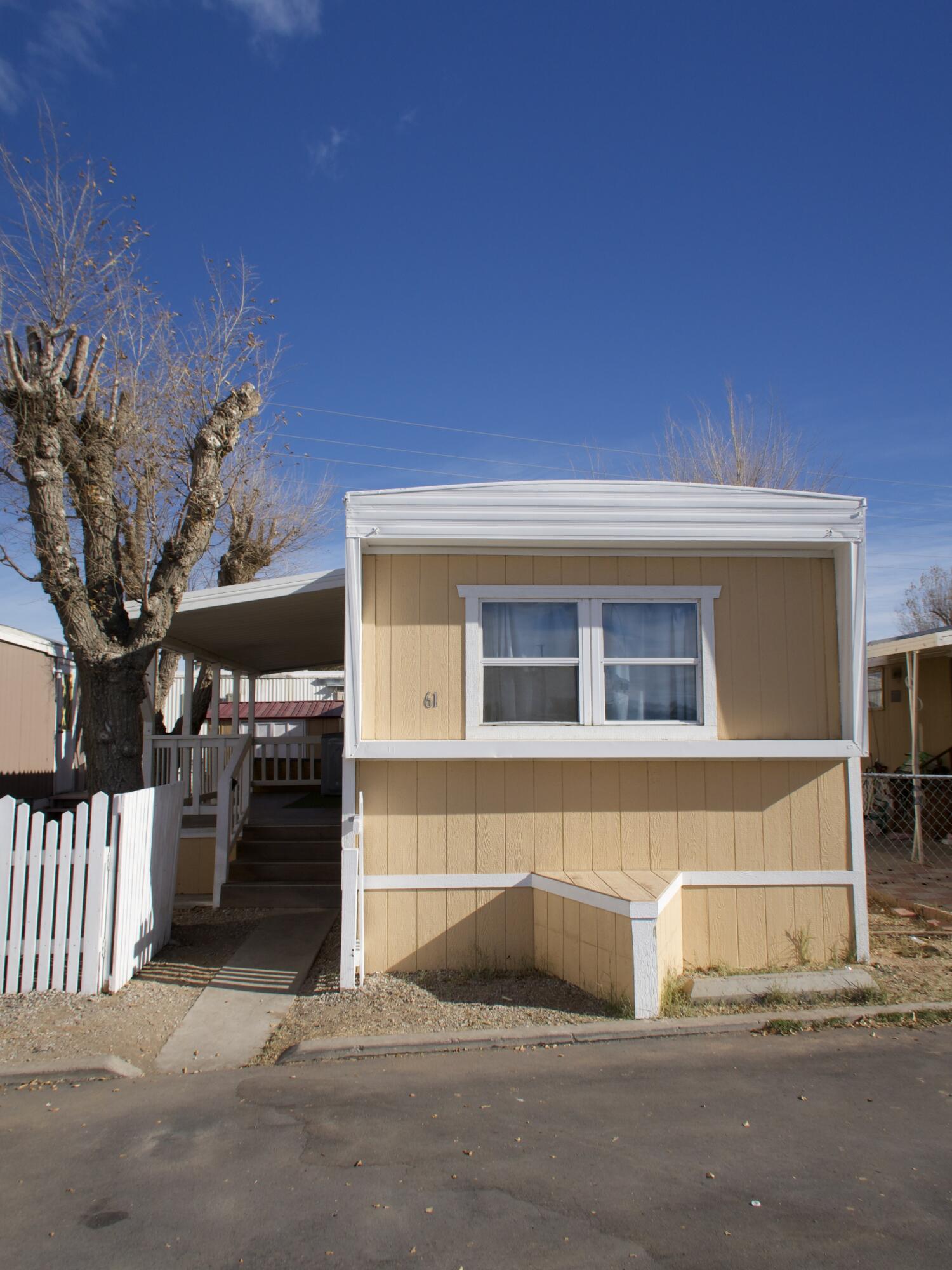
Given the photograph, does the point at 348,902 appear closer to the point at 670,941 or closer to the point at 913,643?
the point at 670,941

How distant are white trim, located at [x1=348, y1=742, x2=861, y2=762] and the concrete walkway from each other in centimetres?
177

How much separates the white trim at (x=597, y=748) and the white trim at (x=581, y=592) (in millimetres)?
955

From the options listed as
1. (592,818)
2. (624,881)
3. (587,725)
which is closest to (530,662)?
(587,725)

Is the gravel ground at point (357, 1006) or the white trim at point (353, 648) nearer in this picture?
the gravel ground at point (357, 1006)

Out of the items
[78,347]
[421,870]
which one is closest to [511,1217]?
[421,870]

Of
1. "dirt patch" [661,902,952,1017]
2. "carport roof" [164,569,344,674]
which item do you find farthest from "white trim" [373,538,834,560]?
"dirt patch" [661,902,952,1017]

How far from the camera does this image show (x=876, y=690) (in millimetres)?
15945

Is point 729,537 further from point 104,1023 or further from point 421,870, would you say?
point 104,1023

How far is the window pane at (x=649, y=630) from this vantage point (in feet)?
22.4

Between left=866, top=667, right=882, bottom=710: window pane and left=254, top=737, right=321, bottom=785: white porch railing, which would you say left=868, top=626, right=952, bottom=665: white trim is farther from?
A: left=254, top=737, right=321, bottom=785: white porch railing

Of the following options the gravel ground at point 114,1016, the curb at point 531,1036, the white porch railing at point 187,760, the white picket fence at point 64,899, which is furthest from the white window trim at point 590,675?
the white porch railing at point 187,760

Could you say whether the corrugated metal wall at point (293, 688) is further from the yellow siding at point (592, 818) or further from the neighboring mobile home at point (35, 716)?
the yellow siding at point (592, 818)

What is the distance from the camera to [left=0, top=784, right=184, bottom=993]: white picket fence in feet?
19.9

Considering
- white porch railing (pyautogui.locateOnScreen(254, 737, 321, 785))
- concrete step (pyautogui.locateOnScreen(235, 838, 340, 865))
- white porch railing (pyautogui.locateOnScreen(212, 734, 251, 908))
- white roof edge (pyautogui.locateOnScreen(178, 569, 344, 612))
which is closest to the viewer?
white roof edge (pyautogui.locateOnScreen(178, 569, 344, 612))
